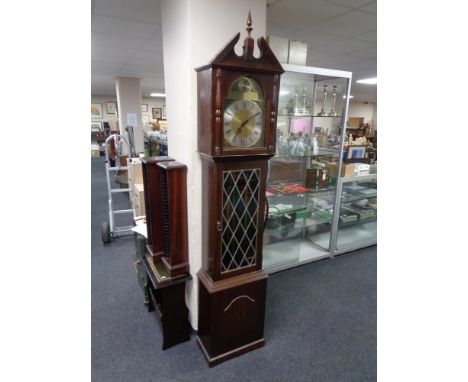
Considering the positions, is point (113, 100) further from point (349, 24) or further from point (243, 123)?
point (243, 123)

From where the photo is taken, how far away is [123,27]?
2506mm

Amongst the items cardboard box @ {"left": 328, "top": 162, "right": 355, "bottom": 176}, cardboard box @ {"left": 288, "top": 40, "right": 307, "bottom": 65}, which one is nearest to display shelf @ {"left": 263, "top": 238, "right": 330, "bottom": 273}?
cardboard box @ {"left": 328, "top": 162, "right": 355, "bottom": 176}

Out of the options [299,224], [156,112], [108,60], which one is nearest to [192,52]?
[299,224]

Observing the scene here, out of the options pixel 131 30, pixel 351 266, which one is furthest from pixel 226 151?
pixel 351 266

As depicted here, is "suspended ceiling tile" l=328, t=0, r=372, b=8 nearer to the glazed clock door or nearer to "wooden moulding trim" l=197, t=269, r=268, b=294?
the glazed clock door

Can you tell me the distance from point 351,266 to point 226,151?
2270 millimetres

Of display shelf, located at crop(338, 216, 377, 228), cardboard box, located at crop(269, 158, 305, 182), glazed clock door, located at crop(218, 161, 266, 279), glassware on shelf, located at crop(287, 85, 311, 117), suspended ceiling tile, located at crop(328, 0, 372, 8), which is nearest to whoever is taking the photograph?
glazed clock door, located at crop(218, 161, 266, 279)

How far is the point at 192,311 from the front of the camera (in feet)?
6.41

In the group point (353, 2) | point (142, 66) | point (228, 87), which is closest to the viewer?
point (228, 87)

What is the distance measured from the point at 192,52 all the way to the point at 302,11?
44.8 inches

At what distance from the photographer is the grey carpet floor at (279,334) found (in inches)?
67.2

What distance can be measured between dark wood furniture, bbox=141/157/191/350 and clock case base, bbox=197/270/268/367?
16cm

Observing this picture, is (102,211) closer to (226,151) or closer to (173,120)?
(173,120)

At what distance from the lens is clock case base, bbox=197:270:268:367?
1652mm
